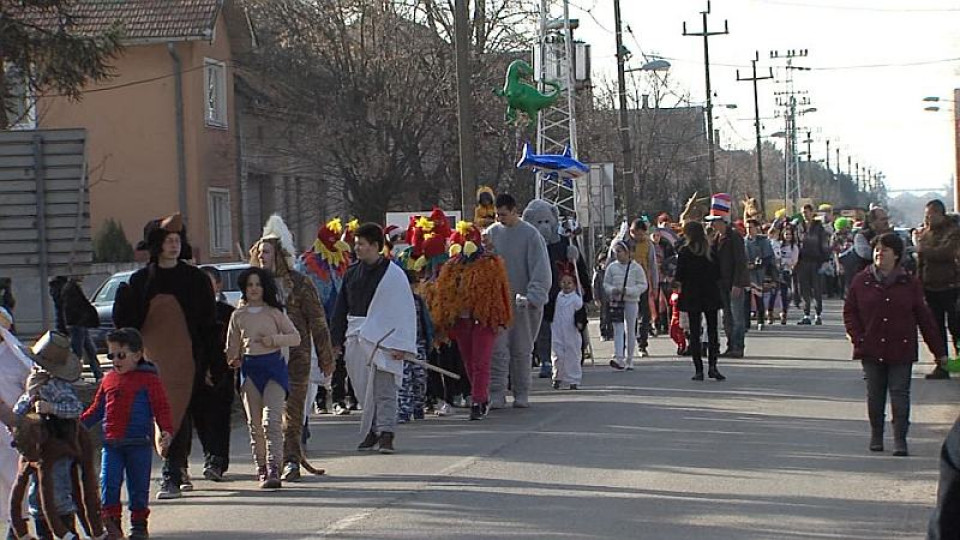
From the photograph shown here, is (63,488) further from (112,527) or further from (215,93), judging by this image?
(215,93)

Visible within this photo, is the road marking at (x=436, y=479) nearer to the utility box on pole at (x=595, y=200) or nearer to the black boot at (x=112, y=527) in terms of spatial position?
the black boot at (x=112, y=527)

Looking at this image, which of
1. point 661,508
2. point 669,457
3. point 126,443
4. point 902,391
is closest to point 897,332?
point 902,391

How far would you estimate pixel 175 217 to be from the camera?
11.0m

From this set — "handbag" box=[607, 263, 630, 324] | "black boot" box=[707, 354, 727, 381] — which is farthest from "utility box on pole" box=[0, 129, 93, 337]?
"handbag" box=[607, 263, 630, 324]

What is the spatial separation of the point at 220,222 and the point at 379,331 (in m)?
30.3

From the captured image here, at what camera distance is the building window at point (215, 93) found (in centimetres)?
4050

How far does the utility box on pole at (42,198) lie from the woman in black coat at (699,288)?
24.2 feet

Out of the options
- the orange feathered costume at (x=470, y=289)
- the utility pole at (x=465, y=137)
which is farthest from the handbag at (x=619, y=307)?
the orange feathered costume at (x=470, y=289)

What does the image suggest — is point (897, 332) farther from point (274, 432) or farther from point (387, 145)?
point (387, 145)

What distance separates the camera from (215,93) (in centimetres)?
4138

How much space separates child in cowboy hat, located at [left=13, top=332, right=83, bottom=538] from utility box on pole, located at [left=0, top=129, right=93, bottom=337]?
225 inches

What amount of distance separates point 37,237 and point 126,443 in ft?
20.3

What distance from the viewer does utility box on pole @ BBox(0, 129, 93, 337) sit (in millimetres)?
14898

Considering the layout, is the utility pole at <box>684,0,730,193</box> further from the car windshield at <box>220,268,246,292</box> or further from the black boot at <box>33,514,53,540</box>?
the black boot at <box>33,514,53,540</box>
